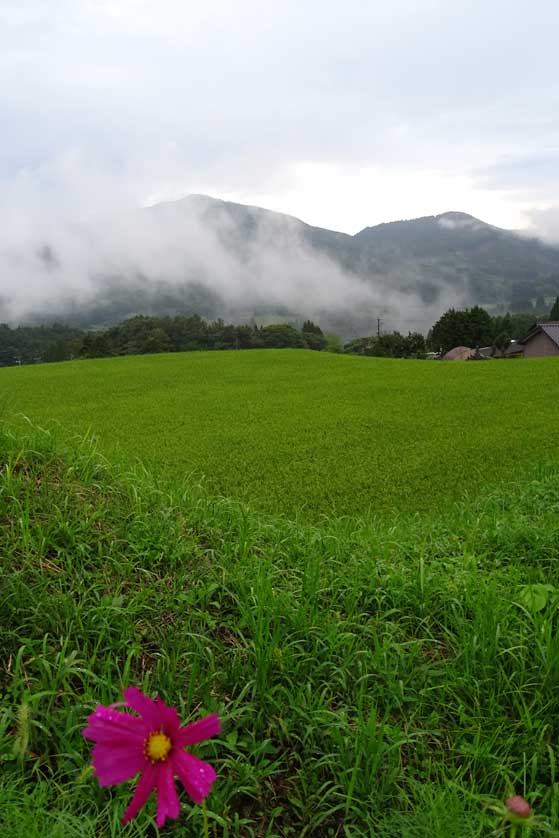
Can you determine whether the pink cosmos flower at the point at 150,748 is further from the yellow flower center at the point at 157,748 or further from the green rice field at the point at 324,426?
the green rice field at the point at 324,426

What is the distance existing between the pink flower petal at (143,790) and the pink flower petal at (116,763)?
1cm

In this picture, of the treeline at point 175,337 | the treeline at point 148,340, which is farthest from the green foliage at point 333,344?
the treeline at point 175,337

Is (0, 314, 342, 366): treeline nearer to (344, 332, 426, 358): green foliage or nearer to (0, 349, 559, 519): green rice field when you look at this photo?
(344, 332, 426, 358): green foliage

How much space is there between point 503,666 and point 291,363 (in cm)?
2140

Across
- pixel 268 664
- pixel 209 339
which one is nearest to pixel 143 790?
pixel 268 664

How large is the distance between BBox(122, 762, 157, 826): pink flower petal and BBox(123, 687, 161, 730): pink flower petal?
0.19ft

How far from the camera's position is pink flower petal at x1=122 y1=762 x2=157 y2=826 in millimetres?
873

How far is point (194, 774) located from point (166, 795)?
0.05 metres

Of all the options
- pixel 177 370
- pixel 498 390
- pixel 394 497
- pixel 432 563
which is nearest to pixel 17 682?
pixel 432 563

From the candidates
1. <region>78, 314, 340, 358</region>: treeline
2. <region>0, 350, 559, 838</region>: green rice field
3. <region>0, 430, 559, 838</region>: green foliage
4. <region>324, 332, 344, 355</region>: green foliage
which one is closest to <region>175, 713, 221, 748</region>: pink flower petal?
<region>0, 350, 559, 838</region>: green rice field

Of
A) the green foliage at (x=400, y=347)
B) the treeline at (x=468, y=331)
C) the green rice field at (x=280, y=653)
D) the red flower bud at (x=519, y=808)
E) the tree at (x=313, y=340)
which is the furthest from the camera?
the tree at (x=313, y=340)

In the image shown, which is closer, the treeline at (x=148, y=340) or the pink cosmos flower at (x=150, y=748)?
the pink cosmos flower at (x=150, y=748)

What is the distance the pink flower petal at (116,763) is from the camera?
0.90 meters

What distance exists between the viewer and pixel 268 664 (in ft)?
7.80
